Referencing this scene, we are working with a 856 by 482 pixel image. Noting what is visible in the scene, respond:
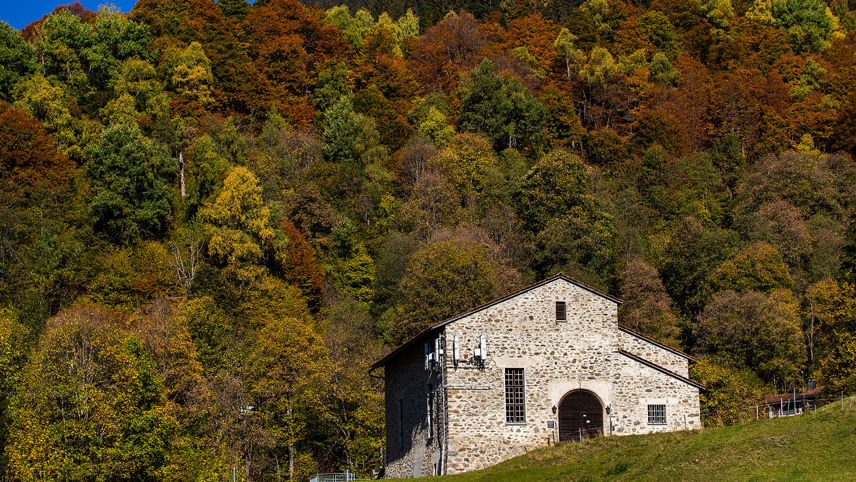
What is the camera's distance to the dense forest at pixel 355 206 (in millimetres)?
59844

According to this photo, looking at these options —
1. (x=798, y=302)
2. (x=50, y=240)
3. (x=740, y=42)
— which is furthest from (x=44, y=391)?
(x=740, y=42)

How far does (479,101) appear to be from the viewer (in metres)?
107

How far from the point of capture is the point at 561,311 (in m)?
44.7

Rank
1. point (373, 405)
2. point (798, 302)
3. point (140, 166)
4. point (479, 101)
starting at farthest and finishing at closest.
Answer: point (479, 101)
point (140, 166)
point (798, 302)
point (373, 405)

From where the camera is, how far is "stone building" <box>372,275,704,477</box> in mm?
43031

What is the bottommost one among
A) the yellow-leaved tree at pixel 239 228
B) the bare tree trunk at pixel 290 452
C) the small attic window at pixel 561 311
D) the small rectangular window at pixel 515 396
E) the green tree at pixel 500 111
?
the bare tree trunk at pixel 290 452

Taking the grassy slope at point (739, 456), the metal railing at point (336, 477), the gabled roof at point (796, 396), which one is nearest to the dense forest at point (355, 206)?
the gabled roof at point (796, 396)

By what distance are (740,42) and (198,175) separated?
261 feet

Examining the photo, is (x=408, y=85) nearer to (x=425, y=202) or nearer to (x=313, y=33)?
(x=313, y=33)

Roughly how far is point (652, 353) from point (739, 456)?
623 inches

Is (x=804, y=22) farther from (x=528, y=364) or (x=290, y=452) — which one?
(x=528, y=364)

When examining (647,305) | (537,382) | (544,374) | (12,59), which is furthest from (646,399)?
(12,59)

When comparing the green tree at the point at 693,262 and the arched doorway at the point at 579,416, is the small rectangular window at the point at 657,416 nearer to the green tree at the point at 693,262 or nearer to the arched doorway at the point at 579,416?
the arched doorway at the point at 579,416

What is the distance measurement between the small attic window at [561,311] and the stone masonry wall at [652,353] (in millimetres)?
2855
